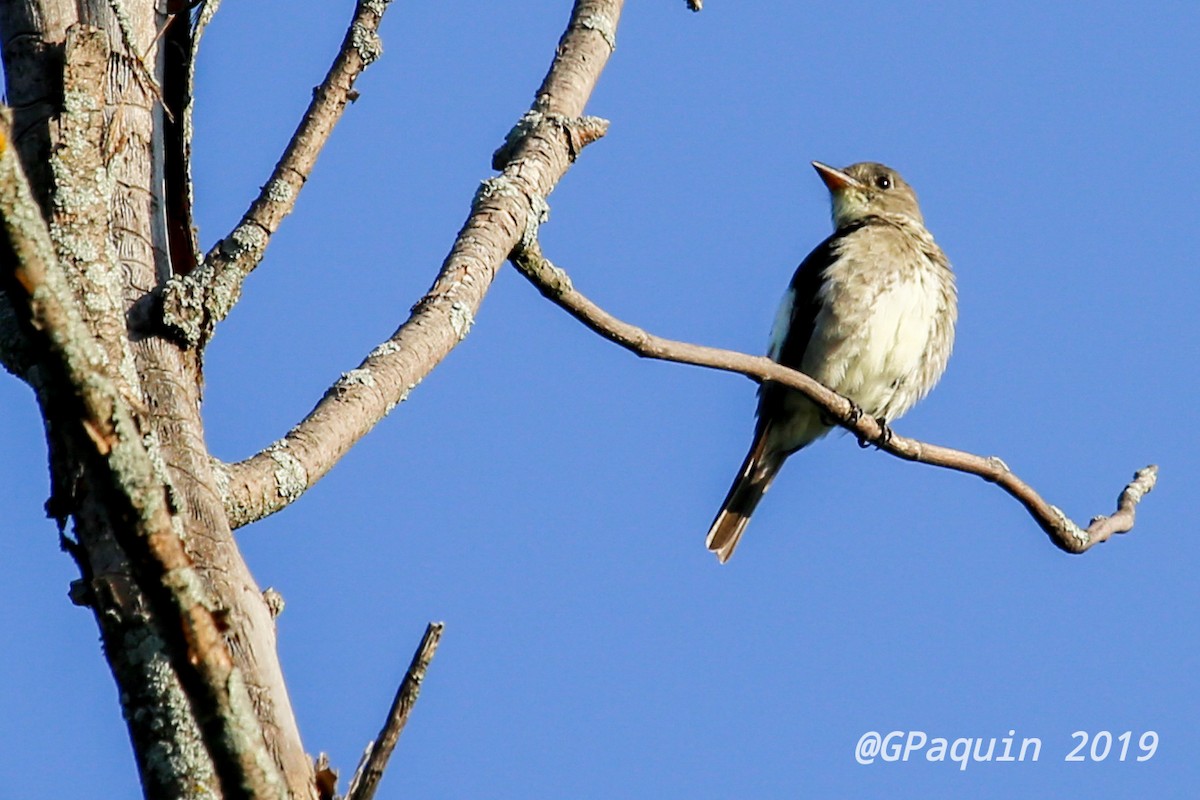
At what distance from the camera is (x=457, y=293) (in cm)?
318

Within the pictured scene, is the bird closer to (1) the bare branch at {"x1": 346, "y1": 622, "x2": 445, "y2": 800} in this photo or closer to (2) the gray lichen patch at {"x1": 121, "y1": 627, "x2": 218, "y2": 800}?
(1) the bare branch at {"x1": 346, "y1": 622, "x2": 445, "y2": 800}

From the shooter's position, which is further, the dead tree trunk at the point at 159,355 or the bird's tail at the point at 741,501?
the bird's tail at the point at 741,501

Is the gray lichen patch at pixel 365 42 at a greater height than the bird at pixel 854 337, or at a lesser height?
lesser

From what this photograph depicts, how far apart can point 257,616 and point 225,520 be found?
18 cm

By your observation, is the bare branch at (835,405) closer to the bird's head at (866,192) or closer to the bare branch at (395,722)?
the bare branch at (395,722)

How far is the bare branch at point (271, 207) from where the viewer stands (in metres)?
2.64

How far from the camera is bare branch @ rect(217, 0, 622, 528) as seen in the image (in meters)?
2.75

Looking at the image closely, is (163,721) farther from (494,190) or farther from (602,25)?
(602,25)

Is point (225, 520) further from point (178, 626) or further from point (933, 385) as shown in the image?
point (933, 385)

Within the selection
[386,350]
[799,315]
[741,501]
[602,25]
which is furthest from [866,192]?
[386,350]

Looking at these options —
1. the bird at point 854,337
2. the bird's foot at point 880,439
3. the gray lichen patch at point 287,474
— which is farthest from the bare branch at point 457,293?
the bird at point 854,337

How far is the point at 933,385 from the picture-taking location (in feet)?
23.5

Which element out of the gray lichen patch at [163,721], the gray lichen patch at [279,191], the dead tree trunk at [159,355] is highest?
the gray lichen patch at [279,191]

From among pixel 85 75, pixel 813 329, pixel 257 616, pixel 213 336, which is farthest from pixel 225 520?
pixel 813 329
